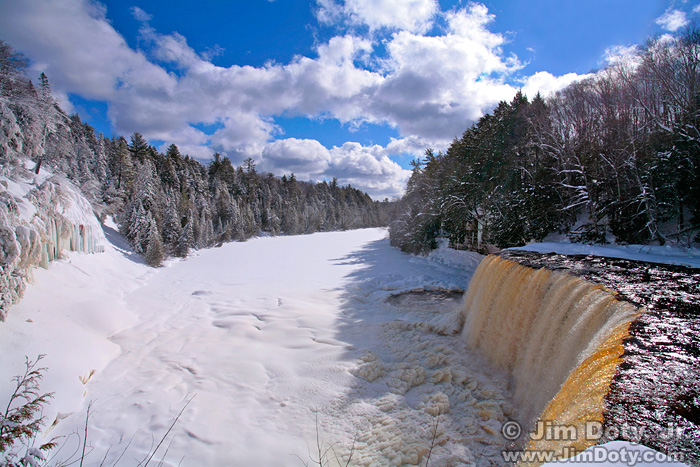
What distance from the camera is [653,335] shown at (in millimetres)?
3549

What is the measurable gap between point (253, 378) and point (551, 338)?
557 centimetres

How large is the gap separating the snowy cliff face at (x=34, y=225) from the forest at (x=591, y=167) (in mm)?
18284

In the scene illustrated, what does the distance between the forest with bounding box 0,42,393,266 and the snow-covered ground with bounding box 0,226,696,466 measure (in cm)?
A: 871

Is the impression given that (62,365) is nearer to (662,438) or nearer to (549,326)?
(662,438)

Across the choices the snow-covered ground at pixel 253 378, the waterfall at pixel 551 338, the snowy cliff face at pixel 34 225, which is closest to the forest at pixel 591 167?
the waterfall at pixel 551 338

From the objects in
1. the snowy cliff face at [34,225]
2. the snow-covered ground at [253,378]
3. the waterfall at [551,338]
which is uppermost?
the snowy cliff face at [34,225]

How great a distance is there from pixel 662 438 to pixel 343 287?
1249 centimetres

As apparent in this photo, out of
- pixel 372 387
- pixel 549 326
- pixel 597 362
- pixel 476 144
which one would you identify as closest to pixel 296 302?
pixel 372 387

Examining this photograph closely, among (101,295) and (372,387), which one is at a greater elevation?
(101,295)

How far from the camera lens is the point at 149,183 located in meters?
23.1

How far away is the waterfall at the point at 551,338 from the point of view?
2.78 meters

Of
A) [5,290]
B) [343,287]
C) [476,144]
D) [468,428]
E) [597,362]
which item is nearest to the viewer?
[597,362]

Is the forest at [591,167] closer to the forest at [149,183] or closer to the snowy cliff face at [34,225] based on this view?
the snowy cliff face at [34,225]

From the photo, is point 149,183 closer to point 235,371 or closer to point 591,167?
point 235,371
